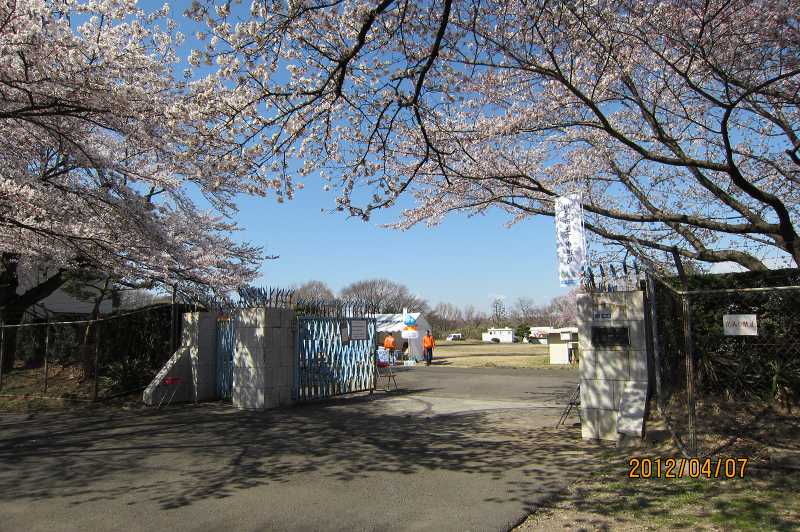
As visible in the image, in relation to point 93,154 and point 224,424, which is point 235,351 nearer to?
point 224,424

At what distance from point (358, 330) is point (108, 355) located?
255 inches

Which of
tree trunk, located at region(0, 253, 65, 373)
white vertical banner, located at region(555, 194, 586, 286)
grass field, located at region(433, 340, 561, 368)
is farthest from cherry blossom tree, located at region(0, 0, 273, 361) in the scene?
grass field, located at region(433, 340, 561, 368)

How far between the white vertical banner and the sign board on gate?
600cm

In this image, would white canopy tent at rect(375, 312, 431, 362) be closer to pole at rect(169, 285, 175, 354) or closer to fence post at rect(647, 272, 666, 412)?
pole at rect(169, 285, 175, 354)

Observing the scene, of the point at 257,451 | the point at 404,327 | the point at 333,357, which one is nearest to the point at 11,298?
the point at 333,357

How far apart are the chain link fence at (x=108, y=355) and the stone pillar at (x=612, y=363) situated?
9950 mm

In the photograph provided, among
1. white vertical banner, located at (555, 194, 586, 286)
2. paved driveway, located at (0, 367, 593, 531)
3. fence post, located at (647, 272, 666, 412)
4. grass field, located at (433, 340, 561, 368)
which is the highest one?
white vertical banner, located at (555, 194, 586, 286)

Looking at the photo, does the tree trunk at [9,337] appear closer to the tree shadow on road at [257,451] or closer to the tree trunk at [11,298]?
the tree trunk at [11,298]

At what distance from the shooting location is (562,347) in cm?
2691

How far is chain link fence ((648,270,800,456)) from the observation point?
23.4 feet

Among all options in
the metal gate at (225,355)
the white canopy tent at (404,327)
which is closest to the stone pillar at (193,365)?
the metal gate at (225,355)

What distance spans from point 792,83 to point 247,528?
10.0 meters

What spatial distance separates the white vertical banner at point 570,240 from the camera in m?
9.73
